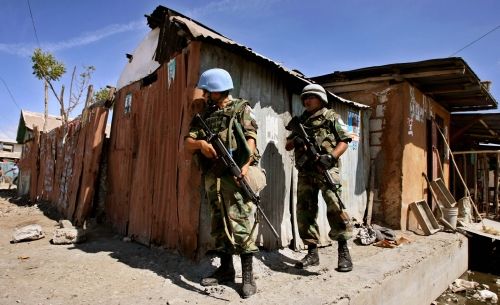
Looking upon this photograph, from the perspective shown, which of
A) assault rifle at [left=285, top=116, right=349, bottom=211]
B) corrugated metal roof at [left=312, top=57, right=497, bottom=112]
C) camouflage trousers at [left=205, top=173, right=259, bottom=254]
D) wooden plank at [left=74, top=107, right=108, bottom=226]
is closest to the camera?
camouflage trousers at [left=205, top=173, right=259, bottom=254]

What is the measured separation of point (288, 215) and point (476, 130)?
9.98 m

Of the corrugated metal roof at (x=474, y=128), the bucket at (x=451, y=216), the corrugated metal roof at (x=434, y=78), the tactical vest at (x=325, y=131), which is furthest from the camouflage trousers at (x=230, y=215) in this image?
the corrugated metal roof at (x=474, y=128)

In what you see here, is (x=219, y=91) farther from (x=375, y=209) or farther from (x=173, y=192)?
(x=375, y=209)

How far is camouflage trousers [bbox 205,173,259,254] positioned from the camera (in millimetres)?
2818

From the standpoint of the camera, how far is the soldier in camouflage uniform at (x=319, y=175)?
3.52 metres

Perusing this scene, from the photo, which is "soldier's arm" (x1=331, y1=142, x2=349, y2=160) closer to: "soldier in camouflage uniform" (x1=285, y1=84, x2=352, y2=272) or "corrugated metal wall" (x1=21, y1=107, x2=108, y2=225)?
"soldier in camouflage uniform" (x1=285, y1=84, x2=352, y2=272)

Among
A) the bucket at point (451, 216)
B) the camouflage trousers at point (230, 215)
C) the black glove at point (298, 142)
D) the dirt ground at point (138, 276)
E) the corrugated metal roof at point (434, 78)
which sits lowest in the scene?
the dirt ground at point (138, 276)

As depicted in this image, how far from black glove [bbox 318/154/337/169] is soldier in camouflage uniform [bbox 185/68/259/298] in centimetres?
80

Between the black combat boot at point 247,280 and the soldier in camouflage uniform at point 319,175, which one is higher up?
the soldier in camouflage uniform at point 319,175

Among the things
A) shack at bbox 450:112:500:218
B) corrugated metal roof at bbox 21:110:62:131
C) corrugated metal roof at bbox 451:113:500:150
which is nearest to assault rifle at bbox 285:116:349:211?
shack at bbox 450:112:500:218

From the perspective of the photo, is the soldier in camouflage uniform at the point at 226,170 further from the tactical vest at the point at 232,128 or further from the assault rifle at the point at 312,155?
the assault rifle at the point at 312,155

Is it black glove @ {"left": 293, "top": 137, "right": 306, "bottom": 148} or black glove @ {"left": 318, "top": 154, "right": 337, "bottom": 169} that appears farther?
black glove @ {"left": 293, "top": 137, "right": 306, "bottom": 148}

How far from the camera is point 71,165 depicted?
6660 mm

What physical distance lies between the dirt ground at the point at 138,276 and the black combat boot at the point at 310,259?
73 mm
